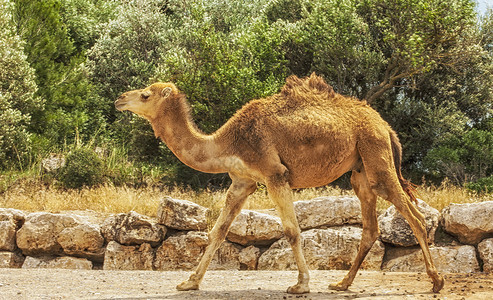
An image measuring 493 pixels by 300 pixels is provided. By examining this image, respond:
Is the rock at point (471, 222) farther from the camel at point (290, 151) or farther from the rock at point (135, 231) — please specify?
the rock at point (135, 231)

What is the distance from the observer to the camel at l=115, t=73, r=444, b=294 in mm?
6027

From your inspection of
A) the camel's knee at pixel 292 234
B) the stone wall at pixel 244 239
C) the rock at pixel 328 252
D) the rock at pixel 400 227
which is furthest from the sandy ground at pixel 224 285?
the rock at pixel 400 227

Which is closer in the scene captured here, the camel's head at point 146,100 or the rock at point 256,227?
the camel's head at point 146,100

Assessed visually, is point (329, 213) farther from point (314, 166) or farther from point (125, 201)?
point (125, 201)

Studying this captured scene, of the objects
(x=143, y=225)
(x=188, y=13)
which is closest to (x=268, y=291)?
(x=143, y=225)

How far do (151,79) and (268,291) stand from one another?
13.8 m

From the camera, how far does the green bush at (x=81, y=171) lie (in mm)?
15336

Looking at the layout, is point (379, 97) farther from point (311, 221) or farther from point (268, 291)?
point (268, 291)

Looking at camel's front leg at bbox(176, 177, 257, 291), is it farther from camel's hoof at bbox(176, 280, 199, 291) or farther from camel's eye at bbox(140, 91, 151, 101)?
camel's eye at bbox(140, 91, 151, 101)

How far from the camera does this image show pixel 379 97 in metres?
18.7

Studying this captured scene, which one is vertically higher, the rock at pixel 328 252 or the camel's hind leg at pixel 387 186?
the camel's hind leg at pixel 387 186

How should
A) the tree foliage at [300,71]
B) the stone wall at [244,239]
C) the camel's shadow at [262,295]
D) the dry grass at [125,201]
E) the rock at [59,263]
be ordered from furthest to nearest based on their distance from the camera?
1. the tree foliage at [300,71]
2. the dry grass at [125,201]
3. the rock at [59,263]
4. the stone wall at [244,239]
5. the camel's shadow at [262,295]

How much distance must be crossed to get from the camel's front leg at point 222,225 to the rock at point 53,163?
11.1m

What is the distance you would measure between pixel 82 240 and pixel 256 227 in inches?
Answer: 122
